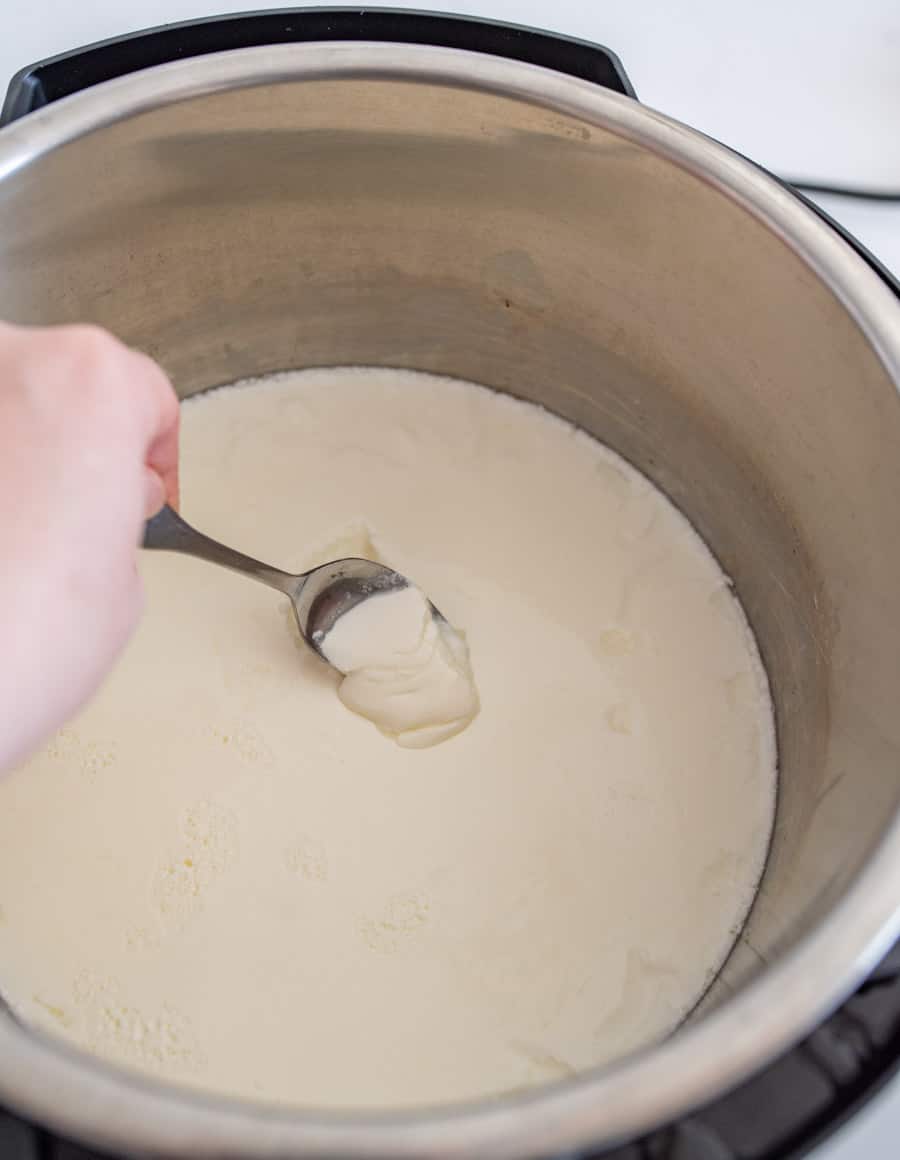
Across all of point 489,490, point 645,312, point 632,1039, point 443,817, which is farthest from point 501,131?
point 632,1039

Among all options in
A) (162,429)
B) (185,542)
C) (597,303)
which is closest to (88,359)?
(162,429)

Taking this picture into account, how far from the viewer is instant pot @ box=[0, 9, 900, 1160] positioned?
0.50m

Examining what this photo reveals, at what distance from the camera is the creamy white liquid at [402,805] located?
0.71 meters

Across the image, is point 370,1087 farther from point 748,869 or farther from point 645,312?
point 645,312

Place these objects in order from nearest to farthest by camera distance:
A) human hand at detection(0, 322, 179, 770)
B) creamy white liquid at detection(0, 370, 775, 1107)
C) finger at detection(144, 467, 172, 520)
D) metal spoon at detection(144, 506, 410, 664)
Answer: human hand at detection(0, 322, 179, 770), finger at detection(144, 467, 172, 520), creamy white liquid at detection(0, 370, 775, 1107), metal spoon at detection(144, 506, 410, 664)

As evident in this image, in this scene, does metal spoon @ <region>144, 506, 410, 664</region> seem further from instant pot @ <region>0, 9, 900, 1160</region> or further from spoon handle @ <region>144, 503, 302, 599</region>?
instant pot @ <region>0, 9, 900, 1160</region>

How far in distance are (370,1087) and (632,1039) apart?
0.17 m

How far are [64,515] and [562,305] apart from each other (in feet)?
1.75

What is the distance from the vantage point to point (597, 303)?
34.4 inches

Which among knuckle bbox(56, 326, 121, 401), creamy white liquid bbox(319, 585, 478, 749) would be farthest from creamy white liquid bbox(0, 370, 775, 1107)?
knuckle bbox(56, 326, 121, 401)

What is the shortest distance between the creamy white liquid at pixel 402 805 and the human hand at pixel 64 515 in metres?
0.30

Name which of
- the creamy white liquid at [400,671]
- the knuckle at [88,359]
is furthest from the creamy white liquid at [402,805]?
the knuckle at [88,359]

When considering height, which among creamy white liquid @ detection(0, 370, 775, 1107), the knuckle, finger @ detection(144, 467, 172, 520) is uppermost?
the knuckle

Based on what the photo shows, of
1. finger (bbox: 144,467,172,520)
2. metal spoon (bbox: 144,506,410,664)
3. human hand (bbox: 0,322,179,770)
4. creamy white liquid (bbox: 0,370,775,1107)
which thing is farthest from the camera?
metal spoon (bbox: 144,506,410,664)
